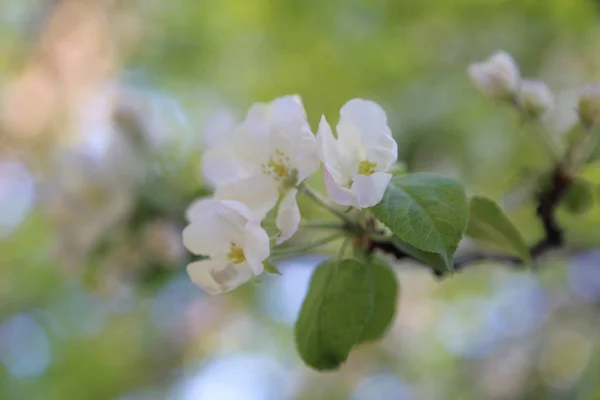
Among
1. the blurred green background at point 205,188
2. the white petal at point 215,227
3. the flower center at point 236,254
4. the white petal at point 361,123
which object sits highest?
the white petal at point 361,123

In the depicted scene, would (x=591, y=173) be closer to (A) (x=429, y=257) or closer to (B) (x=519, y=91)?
A: (B) (x=519, y=91)

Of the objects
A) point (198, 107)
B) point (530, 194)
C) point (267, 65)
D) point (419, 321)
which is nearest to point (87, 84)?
point (198, 107)

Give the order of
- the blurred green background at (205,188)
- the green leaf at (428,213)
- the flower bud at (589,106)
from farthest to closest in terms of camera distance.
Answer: the blurred green background at (205,188), the flower bud at (589,106), the green leaf at (428,213)

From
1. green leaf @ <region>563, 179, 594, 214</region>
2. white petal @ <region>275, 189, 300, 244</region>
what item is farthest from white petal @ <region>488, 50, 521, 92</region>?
white petal @ <region>275, 189, 300, 244</region>

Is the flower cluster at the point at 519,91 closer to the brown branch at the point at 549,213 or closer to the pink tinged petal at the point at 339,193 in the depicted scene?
the brown branch at the point at 549,213

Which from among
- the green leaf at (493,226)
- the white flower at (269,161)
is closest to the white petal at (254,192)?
the white flower at (269,161)

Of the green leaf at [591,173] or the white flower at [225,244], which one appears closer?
the white flower at [225,244]
